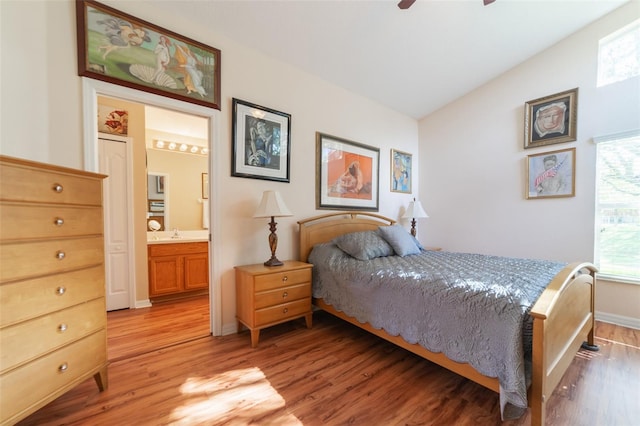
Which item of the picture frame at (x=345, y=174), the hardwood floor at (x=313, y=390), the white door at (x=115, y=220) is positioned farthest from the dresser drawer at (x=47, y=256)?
the picture frame at (x=345, y=174)

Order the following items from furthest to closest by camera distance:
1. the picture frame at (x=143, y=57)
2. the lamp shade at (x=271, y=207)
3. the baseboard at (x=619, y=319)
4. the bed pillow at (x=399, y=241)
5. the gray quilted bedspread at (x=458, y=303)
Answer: the bed pillow at (x=399, y=241)
the baseboard at (x=619, y=319)
the lamp shade at (x=271, y=207)
the picture frame at (x=143, y=57)
the gray quilted bedspread at (x=458, y=303)

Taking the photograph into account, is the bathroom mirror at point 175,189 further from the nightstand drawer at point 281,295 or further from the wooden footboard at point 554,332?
the wooden footboard at point 554,332

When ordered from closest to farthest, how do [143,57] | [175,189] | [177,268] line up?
[143,57]
[177,268]
[175,189]

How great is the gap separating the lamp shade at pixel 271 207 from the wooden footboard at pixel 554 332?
1.86 meters

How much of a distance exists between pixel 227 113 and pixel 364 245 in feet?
6.11

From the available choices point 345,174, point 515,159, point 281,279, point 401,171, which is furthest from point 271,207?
point 515,159

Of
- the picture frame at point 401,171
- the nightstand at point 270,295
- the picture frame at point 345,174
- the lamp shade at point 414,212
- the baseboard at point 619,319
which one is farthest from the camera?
the picture frame at point 401,171

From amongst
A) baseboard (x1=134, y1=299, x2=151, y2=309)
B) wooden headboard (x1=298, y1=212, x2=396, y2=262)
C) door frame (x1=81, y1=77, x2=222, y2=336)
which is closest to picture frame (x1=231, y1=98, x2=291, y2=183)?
door frame (x1=81, y1=77, x2=222, y2=336)

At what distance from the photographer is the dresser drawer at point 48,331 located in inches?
44.4

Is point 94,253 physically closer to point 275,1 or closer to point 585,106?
point 275,1

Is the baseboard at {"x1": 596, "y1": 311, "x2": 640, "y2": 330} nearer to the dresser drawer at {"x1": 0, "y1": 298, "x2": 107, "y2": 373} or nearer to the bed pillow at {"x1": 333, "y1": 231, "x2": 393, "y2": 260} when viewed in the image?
the bed pillow at {"x1": 333, "y1": 231, "x2": 393, "y2": 260}

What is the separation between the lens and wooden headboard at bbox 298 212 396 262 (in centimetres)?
287

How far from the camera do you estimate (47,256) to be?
127 cm

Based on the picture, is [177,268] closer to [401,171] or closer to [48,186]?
[48,186]
